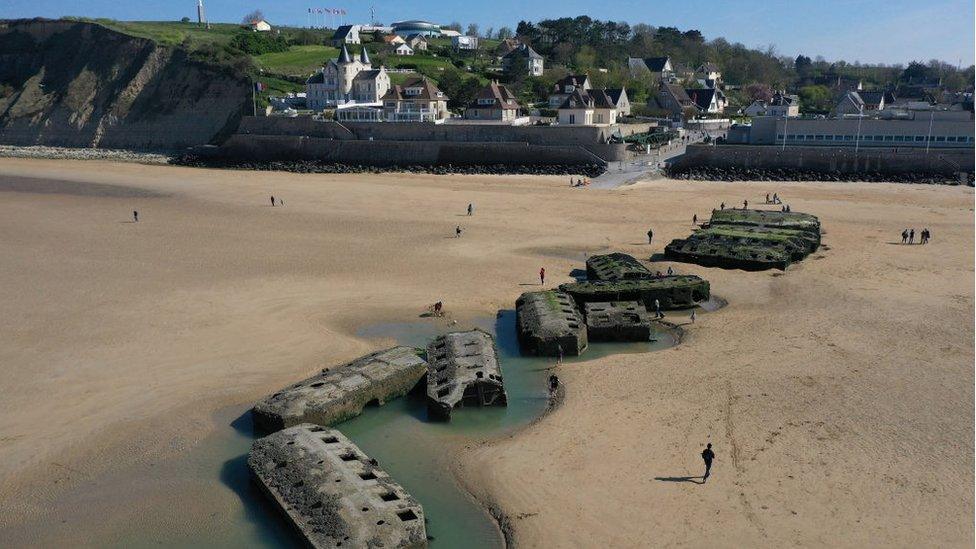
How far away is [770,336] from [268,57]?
94914 millimetres

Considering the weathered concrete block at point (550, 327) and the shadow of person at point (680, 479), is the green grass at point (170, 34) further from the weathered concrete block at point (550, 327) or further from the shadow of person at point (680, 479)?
the shadow of person at point (680, 479)

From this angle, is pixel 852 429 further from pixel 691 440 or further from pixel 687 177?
pixel 687 177

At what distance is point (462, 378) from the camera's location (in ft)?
66.6

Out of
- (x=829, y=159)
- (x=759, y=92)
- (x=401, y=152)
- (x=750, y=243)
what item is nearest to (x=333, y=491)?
(x=750, y=243)

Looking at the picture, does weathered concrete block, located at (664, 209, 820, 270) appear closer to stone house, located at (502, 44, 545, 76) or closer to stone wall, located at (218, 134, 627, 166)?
stone wall, located at (218, 134, 627, 166)

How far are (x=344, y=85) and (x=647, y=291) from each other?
207ft

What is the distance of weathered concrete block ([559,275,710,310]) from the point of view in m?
27.5

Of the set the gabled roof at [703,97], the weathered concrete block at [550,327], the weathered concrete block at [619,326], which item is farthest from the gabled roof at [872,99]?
the weathered concrete block at [550,327]

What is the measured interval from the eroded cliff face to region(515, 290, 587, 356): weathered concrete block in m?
65.8

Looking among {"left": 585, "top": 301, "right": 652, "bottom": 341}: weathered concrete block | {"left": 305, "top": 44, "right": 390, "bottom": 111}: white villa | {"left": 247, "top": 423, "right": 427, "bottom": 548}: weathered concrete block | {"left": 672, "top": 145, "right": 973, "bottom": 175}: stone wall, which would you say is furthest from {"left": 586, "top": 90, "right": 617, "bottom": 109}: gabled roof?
{"left": 247, "top": 423, "right": 427, "bottom": 548}: weathered concrete block

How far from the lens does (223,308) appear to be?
92.4ft

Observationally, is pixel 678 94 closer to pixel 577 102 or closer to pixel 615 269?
pixel 577 102

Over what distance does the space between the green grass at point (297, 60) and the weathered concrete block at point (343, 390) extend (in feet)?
277

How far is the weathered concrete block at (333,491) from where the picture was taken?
1366cm
